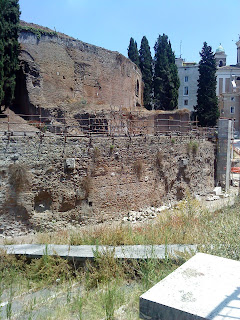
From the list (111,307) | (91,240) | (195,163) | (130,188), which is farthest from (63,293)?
(195,163)

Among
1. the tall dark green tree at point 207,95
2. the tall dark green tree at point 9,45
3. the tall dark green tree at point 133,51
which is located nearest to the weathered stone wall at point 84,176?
the tall dark green tree at point 9,45

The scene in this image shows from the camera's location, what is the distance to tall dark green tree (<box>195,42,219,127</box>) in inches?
1156

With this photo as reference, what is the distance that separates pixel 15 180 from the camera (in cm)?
1080

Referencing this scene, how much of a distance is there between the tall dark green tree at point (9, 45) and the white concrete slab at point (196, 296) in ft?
48.9

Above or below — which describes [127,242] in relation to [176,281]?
below

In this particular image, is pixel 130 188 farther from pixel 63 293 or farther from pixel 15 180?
pixel 63 293

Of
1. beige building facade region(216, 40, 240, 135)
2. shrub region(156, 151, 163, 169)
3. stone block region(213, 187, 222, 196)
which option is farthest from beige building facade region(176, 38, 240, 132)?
shrub region(156, 151, 163, 169)

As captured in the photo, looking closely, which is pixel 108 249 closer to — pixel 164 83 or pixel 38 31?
pixel 38 31

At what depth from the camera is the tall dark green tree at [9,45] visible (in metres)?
15.8

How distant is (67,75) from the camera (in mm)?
19734

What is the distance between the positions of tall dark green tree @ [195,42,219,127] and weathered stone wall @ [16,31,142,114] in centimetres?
856

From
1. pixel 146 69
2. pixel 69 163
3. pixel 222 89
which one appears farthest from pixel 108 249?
pixel 222 89

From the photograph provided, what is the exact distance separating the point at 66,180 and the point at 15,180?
1.81 m

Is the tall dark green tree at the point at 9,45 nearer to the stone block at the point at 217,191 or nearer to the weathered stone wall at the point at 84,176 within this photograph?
the weathered stone wall at the point at 84,176
